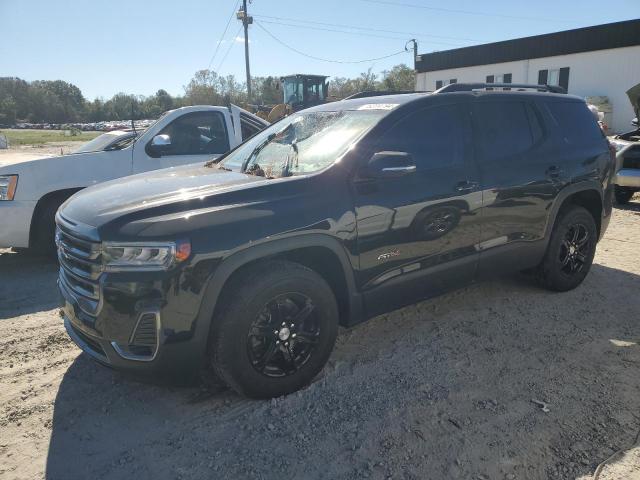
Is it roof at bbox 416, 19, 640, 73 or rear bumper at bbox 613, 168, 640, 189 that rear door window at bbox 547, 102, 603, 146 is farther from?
roof at bbox 416, 19, 640, 73

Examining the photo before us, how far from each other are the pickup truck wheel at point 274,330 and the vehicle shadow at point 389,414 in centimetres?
17

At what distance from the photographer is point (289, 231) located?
2.92 meters

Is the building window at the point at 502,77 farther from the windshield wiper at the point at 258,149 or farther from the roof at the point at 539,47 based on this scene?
the windshield wiper at the point at 258,149

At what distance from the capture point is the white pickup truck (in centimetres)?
546

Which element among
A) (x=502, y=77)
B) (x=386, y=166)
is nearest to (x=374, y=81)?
(x=502, y=77)

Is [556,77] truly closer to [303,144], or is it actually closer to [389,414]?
[303,144]

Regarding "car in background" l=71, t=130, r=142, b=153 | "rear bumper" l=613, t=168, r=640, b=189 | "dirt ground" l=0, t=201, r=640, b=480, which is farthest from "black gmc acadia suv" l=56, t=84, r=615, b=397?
"rear bumper" l=613, t=168, r=640, b=189

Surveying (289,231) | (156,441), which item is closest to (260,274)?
(289,231)

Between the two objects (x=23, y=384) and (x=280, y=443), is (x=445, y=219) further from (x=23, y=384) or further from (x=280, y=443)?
(x=23, y=384)

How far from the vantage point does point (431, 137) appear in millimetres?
3676

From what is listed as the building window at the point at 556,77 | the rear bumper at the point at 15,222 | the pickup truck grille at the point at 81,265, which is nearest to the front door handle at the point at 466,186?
the pickup truck grille at the point at 81,265

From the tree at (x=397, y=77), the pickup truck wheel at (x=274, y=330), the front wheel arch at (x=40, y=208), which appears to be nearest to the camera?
the pickup truck wheel at (x=274, y=330)

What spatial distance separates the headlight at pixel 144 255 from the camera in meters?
2.60

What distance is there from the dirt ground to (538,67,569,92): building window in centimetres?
3044
